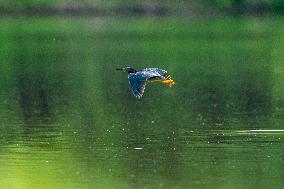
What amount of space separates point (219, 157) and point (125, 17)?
51552 mm

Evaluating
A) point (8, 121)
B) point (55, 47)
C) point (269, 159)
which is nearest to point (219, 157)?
point (269, 159)

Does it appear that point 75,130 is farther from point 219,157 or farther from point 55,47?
point 55,47

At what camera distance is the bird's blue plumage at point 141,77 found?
21.5 metres

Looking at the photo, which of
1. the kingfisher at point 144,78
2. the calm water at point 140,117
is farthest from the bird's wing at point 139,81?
the calm water at point 140,117

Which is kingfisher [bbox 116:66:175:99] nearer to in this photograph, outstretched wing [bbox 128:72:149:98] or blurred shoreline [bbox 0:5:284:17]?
outstretched wing [bbox 128:72:149:98]

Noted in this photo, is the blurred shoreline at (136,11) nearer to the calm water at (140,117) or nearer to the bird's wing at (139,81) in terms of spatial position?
the calm water at (140,117)

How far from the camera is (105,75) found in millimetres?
42250

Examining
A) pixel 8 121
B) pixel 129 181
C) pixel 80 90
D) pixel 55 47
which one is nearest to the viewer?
pixel 129 181

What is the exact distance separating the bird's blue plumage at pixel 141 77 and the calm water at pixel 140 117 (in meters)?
1.21

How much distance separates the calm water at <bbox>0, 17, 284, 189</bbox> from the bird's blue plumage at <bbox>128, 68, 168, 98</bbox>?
121 centimetres

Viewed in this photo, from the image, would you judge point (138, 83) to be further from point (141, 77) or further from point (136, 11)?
point (136, 11)

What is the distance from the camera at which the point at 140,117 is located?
95.6ft

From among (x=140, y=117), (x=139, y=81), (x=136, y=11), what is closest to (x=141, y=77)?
(x=139, y=81)

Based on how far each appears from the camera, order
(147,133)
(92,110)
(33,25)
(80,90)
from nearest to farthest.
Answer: (147,133), (92,110), (80,90), (33,25)
